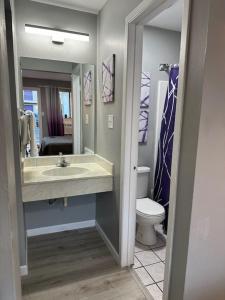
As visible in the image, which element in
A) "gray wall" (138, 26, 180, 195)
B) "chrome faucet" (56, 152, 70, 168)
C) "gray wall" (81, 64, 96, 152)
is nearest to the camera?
"chrome faucet" (56, 152, 70, 168)

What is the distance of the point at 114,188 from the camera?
212 centimetres

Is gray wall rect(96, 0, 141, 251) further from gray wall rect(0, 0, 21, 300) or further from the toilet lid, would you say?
gray wall rect(0, 0, 21, 300)

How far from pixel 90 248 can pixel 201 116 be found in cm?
189

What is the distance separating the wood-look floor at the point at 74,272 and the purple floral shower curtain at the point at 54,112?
1.25 meters

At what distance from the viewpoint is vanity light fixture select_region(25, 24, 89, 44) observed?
213 cm

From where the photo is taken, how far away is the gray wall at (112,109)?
6.01ft

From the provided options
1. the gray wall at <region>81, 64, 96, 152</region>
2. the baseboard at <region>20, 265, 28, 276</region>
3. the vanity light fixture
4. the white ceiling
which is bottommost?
the baseboard at <region>20, 265, 28, 276</region>

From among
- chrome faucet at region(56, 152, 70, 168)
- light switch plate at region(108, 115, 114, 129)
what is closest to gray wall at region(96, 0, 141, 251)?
light switch plate at region(108, 115, 114, 129)

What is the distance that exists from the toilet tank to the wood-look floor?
0.74 meters

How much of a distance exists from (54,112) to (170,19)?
171cm

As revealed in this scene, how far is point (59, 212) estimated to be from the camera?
8.43 feet

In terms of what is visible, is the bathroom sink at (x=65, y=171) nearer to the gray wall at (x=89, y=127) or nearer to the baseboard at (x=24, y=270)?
the gray wall at (x=89, y=127)

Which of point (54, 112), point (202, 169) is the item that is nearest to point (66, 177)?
point (54, 112)

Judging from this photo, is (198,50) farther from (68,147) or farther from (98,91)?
(68,147)
